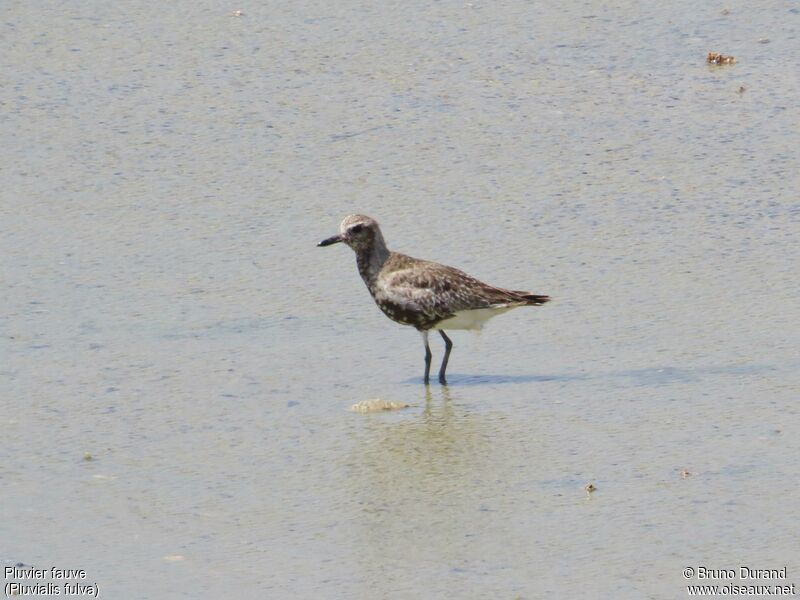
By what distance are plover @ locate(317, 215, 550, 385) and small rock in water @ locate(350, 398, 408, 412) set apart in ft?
1.83

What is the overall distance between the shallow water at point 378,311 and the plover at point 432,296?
19cm

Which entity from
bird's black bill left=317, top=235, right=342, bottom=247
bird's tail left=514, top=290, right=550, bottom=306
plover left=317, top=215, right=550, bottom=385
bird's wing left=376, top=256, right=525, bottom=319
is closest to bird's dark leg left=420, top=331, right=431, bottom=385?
plover left=317, top=215, right=550, bottom=385

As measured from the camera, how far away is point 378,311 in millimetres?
8656

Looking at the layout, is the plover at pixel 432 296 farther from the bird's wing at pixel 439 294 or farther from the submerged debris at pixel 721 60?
the submerged debris at pixel 721 60

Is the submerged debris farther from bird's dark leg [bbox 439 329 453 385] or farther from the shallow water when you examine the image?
bird's dark leg [bbox 439 329 453 385]

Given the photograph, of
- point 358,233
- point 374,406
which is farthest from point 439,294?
point 374,406

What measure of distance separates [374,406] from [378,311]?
136 cm

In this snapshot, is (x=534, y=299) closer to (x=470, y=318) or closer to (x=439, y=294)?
(x=470, y=318)

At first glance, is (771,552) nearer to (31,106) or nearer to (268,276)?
(268,276)

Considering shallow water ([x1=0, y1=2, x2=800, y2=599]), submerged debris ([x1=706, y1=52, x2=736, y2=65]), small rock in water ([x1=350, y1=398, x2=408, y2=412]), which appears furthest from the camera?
submerged debris ([x1=706, y1=52, x2=736, y2=65])

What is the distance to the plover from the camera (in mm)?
8125

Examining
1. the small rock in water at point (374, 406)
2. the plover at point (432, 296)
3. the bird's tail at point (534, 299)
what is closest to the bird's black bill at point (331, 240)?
the plover at point (432, 296)

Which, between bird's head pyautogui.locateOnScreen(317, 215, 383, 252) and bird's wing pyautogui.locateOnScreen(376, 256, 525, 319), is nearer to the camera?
bird's wing pyautogui.locateOnScreen(376, 256, 525, 319)

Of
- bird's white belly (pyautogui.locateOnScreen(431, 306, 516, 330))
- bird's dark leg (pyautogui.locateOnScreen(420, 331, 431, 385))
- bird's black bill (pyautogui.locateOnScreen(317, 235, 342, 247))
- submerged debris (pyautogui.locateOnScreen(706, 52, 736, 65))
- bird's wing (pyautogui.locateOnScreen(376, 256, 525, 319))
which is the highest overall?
submerged debris (pyautogui.locateOnScreen(706, 52, 736, 65))
